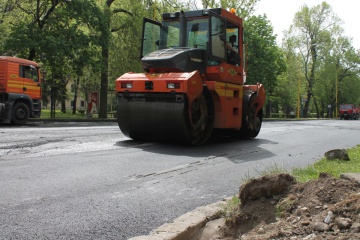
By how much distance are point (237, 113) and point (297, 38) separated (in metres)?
57.0

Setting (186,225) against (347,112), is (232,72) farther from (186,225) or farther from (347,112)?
(347,112)

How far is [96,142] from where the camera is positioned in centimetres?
962

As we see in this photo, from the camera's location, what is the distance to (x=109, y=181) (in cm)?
543

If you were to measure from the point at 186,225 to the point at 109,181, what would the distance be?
2.16 m

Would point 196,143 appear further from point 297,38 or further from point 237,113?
point 297,38

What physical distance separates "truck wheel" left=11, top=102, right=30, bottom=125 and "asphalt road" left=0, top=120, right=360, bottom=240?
28.3ft

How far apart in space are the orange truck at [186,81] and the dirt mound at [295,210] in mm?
4964

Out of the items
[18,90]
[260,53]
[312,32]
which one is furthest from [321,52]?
[18,90]

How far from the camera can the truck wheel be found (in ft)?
58.6

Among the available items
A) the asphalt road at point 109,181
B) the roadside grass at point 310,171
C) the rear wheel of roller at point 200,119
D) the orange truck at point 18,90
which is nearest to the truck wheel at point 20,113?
the orange truck at point 18,90

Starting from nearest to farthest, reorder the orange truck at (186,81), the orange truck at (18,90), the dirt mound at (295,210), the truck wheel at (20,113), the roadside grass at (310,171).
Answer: the dirt mound at (295,210) < the roadside grass at (310,171) < the orange truck at (186,81) < the orange truck at (18,90) < the truck wheel at (20,113)

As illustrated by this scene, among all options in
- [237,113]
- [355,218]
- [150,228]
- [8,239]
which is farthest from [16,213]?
[237,113]

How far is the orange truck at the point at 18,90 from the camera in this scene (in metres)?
17.6

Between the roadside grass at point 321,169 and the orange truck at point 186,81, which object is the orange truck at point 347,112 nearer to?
the orange truck at point 186,81
